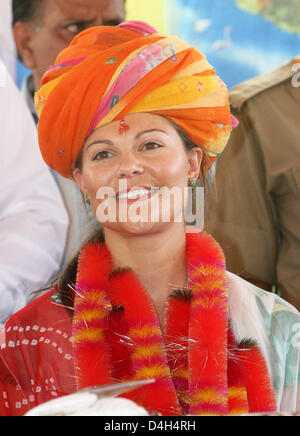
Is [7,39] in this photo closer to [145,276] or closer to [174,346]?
[145,276]

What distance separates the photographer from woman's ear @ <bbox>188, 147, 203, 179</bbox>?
1123mm

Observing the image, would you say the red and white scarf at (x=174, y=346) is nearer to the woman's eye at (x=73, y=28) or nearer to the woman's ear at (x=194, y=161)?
the woman's ear at (x=194, y=161)

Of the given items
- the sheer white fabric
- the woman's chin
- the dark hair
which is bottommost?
the sheer white fabric

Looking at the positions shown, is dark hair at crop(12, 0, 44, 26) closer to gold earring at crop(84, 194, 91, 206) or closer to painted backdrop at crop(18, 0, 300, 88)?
painted backdrop at crop(18, 0, 300, 88)

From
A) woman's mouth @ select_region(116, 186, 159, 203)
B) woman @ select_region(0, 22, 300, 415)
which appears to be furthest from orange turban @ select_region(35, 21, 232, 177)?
woman's mouth @ select_region(116, 186, 159, 203)

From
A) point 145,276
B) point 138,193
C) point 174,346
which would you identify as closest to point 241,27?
point 138,193

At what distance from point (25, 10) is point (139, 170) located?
1.42 feet

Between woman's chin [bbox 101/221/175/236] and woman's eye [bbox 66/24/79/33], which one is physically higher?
woman's eye [bbox 66/24/79/33]

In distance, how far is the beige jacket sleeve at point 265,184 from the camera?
1.18 m

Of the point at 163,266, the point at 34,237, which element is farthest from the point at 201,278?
the point at 34,237

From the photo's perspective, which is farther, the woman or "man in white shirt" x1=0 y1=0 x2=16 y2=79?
"man in white shirt" x1=0 y1=0 x2=16 y2=79

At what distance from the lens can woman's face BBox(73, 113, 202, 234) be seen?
110 cm

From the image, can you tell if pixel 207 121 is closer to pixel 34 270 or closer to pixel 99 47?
pixel 99 47
